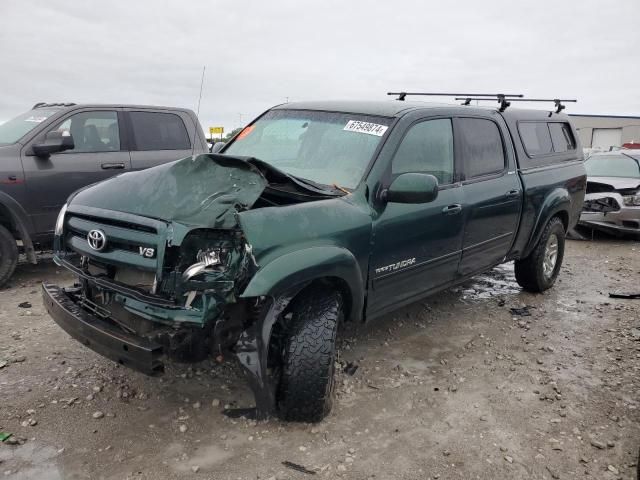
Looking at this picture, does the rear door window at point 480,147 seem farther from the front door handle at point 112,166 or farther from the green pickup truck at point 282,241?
the front door handle at point 112,166

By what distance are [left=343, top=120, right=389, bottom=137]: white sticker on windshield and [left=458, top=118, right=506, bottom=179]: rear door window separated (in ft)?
3.00

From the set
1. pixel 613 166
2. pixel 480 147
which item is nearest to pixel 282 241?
pixel 480 147

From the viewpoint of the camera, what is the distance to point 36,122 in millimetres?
5496

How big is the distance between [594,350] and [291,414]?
275 centimetres

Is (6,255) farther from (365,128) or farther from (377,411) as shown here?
(377,411)

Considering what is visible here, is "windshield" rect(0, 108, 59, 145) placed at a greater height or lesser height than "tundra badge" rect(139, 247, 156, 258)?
greater

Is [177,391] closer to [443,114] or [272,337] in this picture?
[272,337]

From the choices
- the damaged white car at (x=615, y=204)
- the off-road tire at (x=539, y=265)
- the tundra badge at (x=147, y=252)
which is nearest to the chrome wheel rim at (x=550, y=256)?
the off-road tire at (x=539, y=265)

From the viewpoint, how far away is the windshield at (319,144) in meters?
3.46

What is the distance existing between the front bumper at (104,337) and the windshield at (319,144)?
155 cm

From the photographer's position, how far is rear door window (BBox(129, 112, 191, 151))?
616 centimetres

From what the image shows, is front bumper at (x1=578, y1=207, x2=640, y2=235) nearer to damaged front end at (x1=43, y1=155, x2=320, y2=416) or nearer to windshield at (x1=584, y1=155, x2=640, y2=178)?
windshield at (x1=584, y1=155, x2=640, y2=178)

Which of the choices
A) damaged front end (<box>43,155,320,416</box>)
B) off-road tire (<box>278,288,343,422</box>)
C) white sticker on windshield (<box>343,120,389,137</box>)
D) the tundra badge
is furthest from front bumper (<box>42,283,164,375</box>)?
white sticker on windshield (<box>343,120,389,137</box>)

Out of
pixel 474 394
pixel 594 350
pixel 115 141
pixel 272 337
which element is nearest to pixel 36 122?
pixel 115 141
